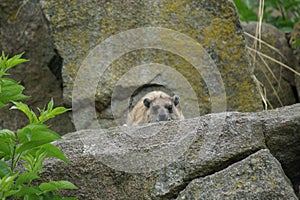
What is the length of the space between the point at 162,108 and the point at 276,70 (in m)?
1.72

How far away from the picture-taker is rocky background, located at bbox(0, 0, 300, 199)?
4641mm

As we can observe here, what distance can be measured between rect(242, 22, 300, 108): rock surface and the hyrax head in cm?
128

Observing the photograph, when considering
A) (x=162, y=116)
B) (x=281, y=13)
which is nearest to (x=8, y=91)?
(x=162, y=116)

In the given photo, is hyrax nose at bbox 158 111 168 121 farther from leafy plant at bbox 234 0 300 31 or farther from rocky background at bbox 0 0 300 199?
leafy plant at bbox 234 0 300 31

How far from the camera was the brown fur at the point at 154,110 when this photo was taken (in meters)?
7.89

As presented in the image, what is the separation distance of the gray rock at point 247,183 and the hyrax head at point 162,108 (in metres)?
3.15

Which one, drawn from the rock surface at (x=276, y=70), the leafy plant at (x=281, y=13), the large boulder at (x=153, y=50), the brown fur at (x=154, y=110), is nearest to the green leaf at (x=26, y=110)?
the large boulder at (x=153, y=50)

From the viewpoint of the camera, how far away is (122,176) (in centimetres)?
480

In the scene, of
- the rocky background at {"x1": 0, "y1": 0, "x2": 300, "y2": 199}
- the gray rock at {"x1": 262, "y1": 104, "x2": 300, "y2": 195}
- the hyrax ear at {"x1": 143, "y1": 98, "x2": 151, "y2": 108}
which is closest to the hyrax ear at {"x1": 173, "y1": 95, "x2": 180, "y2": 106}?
the rocky background at {"x1": 0, "y1": 0, "x2": 300, "y2": 199}

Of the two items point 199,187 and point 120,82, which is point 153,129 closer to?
point 199,187

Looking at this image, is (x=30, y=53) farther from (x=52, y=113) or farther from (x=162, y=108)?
(x=52, y=113)

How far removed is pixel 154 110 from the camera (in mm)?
8328

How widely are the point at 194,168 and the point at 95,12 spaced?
10.9ft

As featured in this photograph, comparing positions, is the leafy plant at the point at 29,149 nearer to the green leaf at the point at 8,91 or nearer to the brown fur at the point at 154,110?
the green leaf at the point at 8,91
